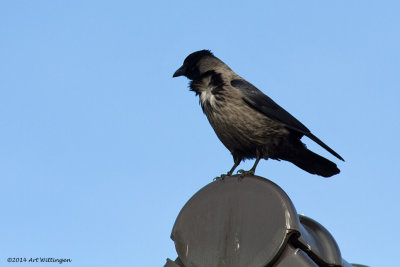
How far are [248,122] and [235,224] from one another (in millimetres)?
2686

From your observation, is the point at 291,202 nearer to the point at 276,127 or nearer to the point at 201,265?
the point at 201,265

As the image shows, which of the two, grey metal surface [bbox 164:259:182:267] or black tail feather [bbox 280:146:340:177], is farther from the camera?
black tail feather [bbox 280:146:340:177]

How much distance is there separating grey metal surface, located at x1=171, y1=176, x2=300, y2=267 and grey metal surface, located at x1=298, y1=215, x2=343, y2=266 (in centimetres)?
13

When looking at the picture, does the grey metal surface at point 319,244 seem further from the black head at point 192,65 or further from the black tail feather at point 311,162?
the black head at point 192,65

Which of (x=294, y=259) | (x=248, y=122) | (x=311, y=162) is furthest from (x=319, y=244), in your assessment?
(x=311, y=162)

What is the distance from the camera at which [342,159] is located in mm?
5406

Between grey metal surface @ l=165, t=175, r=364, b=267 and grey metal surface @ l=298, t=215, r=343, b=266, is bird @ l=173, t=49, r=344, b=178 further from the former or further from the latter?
grey metal surface @ l=165, t=175, r=364, b=267

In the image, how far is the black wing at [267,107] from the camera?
18.5 ft

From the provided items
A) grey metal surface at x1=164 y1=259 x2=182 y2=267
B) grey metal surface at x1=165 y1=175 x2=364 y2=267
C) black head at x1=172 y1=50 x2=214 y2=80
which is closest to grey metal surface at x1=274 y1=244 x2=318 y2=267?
grey metal surface at x1=165 y1=175 x2=364 y2=267

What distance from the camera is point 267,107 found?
5.79 metres

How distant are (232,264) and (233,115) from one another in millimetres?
2772

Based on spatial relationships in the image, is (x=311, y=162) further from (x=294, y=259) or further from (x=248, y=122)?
(x=294, y=259)

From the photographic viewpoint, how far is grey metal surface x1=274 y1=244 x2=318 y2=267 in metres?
2.65

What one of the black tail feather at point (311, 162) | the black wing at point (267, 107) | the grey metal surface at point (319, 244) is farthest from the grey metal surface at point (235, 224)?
the black tail feather at point (311, 162)
